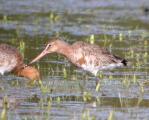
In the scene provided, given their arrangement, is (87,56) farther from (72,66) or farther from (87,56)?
(72,66)

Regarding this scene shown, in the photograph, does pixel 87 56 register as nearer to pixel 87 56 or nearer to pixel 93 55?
pixel 87 56

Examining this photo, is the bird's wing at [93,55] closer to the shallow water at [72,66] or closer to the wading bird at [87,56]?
the wading bird at [87,56]

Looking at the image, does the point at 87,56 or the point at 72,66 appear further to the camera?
the point at 72,66

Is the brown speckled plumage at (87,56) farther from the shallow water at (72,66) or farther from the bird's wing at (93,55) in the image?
the shallow water at (72,66)

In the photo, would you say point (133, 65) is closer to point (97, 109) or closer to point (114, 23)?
point (97, 109)

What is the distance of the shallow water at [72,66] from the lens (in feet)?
35.5

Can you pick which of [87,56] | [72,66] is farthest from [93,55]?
[72,66]

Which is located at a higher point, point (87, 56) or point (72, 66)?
point (87, 56)

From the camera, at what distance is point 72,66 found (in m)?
14.5

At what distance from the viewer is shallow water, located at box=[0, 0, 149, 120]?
10.8 metres

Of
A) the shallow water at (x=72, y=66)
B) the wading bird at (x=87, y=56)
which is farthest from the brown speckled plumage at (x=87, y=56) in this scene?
the shallow water at (x=72, y=66)

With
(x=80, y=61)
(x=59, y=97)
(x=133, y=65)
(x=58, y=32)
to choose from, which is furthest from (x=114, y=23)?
(x=59, y=97)

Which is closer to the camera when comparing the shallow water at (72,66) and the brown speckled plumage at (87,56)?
the shallow water at (72,66)

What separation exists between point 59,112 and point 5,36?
724cm
